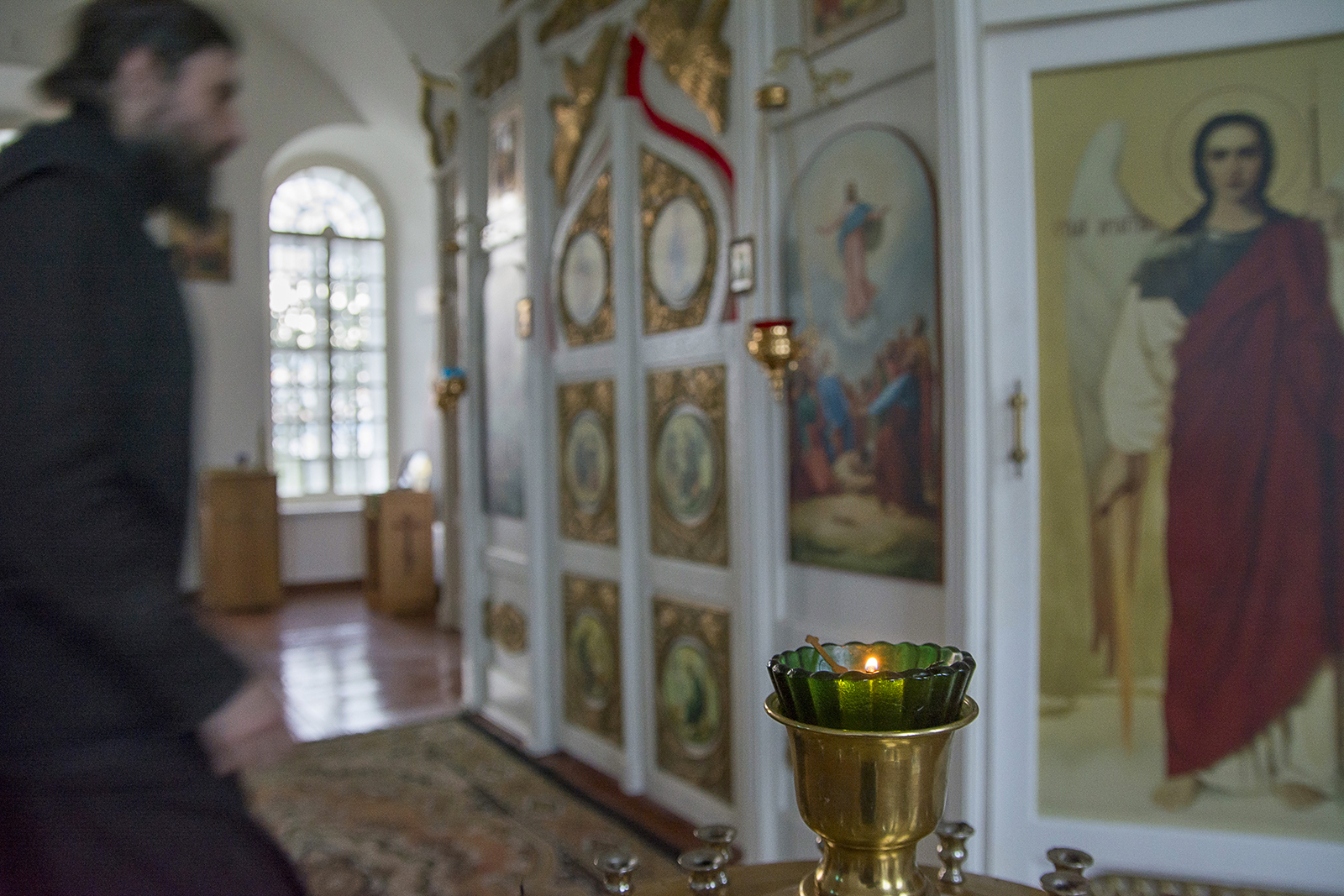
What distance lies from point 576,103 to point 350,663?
4.16 meters

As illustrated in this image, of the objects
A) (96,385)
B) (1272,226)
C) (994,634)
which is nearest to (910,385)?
(994,634)

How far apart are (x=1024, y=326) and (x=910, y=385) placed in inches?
15.6

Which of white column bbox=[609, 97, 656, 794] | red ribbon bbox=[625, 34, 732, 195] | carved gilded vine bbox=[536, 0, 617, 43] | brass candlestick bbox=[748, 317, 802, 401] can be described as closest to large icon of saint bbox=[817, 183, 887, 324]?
brass candlestick bbox=[748, 317, 802, 401]

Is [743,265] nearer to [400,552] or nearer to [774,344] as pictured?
[774,344]

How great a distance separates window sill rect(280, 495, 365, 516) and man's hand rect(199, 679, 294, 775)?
9.10 meters

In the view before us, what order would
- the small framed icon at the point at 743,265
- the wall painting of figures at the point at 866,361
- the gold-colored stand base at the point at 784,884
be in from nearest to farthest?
the gold-colored stand base at the point at 784,884
the wall painting of figures at the point at 866,361
the small framed icon at the point at 743,265

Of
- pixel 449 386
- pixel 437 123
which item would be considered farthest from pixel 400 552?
pixel 437 123

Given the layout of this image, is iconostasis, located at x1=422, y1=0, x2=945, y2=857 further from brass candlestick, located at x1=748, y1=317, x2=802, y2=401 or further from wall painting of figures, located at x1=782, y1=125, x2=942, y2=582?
brass candlestick, located at x1=748, y1=317, x2=802, y2=401

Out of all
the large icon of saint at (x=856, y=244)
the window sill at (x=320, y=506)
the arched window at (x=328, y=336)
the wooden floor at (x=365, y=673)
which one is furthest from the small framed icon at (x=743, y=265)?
the arched window at (x=328, y=336)

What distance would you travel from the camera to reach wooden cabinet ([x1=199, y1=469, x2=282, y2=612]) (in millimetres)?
8773

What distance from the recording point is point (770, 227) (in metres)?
3.20

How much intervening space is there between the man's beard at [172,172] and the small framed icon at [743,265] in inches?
83.9

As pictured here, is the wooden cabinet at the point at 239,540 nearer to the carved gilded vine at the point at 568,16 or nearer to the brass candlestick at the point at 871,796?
the carved gilded vine at the point at 568,16

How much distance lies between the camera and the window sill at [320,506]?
32.5 feet
